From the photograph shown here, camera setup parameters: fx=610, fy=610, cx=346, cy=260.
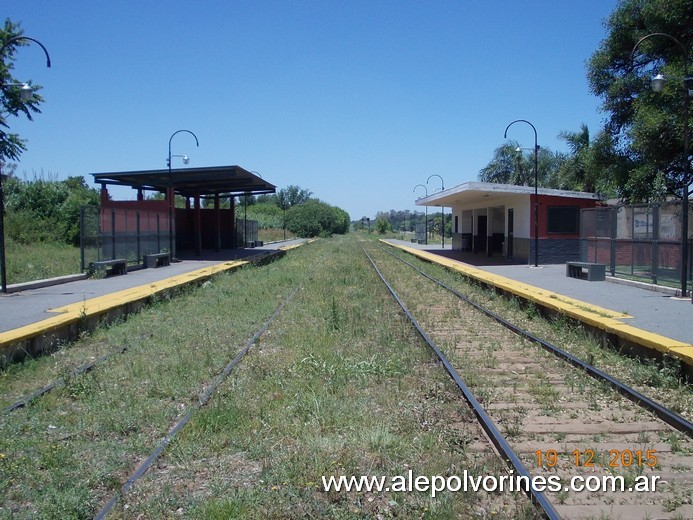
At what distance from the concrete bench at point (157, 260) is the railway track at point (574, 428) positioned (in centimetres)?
1752

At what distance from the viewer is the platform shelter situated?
930 inches

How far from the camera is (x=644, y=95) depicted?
79.5 ft

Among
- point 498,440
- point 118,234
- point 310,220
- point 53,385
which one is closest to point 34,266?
point 118,234

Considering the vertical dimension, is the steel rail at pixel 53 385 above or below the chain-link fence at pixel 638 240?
below

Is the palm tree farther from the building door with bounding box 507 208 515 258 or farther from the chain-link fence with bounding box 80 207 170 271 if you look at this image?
the chain-link fence with bounding box 80 207 170 271

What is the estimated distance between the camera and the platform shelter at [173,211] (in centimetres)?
2361

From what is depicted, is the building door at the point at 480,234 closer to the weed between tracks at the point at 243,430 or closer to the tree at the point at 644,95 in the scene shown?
the tree at the point at 644,95

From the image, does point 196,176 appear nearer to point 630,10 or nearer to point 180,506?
point 630,10

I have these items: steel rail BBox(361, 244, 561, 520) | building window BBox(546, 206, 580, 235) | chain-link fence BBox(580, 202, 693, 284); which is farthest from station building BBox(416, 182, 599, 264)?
steel rail BBox(361, 244, 561, 520)

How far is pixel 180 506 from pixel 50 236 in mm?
39521

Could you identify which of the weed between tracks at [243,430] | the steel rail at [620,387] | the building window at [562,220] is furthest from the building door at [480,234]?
the weed between tracks at [243,430]

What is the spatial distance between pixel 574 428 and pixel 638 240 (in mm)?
12504
